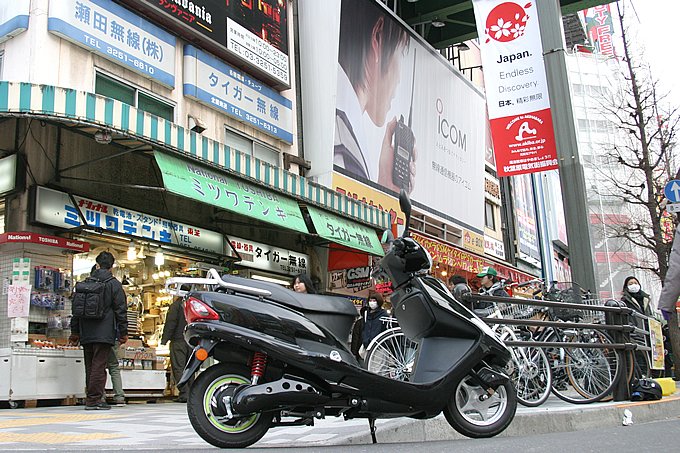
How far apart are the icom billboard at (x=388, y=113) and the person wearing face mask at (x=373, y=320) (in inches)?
226

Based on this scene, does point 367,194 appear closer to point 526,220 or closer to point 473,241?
point 473,241

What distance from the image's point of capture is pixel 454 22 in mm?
24156

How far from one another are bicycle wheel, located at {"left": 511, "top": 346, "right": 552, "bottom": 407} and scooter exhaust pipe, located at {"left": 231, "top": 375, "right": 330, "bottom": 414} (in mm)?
3676

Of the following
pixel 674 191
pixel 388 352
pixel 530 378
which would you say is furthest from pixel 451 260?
pixel 388 352

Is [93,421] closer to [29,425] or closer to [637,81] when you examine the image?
[29,425]

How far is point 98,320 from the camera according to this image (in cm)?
843

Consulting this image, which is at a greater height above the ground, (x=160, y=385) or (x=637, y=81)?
(x=637, y=81)

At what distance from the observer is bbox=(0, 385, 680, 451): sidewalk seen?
184 inches

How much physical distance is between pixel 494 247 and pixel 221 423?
83.2ft

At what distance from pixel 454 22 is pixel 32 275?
59.5 feet

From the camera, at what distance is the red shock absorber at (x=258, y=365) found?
4.33 m

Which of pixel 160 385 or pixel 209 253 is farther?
pixel 209 253

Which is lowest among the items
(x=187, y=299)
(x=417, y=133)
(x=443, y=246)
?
(x=187, y=299)

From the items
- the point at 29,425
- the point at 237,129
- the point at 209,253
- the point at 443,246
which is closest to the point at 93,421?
the point at 29,425
